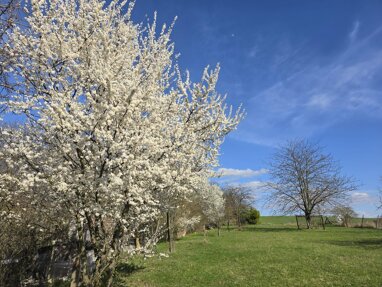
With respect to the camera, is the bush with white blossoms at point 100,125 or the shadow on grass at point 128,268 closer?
the bush with white blossoms at point 100,125

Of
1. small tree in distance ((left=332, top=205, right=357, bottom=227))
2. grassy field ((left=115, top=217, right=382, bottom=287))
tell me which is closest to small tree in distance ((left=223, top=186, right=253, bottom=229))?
small tree in distance ((left=332, top=205, right=357, bottom=227))

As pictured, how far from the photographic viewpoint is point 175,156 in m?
7.11

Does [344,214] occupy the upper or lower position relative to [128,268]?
upper

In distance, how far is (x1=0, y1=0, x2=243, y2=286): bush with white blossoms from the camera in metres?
5.72

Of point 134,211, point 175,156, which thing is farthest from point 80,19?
point 134,211

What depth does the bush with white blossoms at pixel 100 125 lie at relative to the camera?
572cm

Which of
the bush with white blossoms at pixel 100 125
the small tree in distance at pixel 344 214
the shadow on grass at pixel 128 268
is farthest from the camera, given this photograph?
the small tree in distance at pixel 344 214

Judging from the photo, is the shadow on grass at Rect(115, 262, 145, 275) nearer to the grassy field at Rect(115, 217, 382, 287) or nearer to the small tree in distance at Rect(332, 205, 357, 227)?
the grassy field at Rect(115, 217, 382, 287)

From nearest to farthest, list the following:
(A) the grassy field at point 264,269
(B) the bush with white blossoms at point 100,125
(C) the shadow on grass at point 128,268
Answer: (B) the bush with white blossoms at point 100,125 → (A) the grassy field at point 264,269 → (C) the shadow on grass at point 128,268

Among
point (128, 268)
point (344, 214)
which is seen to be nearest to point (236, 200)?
point (344, 214)

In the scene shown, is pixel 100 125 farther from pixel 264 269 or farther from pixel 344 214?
pixel 344 214

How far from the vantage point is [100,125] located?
224 inches

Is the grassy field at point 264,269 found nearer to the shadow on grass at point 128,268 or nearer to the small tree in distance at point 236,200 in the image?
the shadow on grass at point 128,268

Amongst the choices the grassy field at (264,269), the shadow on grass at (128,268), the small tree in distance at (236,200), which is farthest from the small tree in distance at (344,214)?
the shadow on grass at (128,268)
